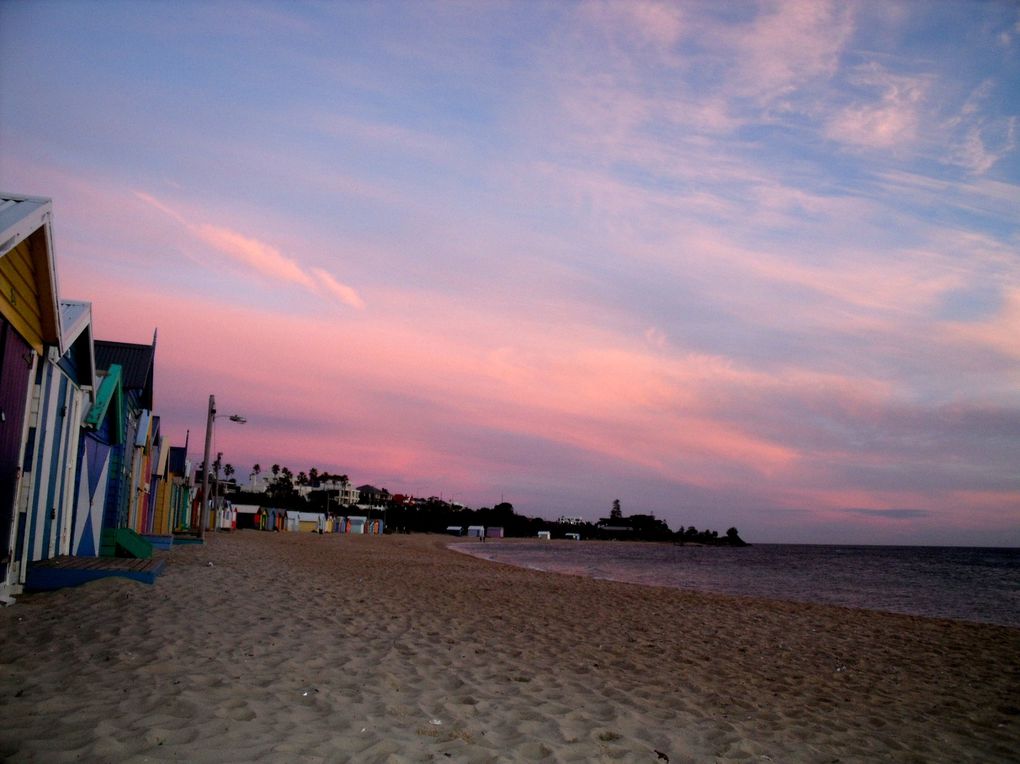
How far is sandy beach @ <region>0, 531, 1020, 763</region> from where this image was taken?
16.1ft

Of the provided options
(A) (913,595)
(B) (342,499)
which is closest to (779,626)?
(A) (913,595)

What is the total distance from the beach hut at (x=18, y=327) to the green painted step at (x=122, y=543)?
5656 millimetres

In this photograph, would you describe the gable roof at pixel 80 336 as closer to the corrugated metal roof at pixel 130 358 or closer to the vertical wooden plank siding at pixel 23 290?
the vertical wooden plank siding at pixel 23 290

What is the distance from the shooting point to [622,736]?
5.68 meters

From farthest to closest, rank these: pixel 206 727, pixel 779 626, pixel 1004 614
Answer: pixel 1004 614, pixel 779 626, pixel 206 727

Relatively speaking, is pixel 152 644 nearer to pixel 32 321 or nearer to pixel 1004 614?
pixel 32 321

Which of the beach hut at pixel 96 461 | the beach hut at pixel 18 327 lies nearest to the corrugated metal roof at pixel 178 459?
the beach hut at pixel 96 461

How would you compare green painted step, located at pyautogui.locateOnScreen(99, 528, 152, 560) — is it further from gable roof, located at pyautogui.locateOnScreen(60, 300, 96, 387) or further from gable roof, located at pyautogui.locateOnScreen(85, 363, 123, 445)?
gable roof, located at pyautogui.locateOnScreen(60, 300, 96, 387)

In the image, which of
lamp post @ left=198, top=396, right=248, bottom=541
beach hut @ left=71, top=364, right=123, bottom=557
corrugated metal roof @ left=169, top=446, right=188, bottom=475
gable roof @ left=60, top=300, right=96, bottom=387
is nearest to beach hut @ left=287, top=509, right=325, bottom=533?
corrugated metal roof @ left=169, top=446, right=188, bottom=475

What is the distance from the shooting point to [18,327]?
814 centimetres

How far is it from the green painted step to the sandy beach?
8.12ft

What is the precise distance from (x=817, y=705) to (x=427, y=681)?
4.13 metres

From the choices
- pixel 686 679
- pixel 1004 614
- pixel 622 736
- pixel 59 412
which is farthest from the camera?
pixel 1004 614

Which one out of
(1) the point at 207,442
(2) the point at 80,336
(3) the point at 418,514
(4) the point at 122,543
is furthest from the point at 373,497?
(2) the point at 80,336
